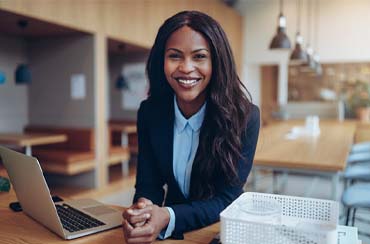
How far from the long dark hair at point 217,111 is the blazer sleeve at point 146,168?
16 centimetres

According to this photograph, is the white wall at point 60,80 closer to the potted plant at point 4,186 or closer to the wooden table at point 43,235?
the potted plant at point 4,186

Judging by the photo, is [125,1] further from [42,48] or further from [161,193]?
[161,193]

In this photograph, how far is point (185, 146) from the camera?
4.11 ft

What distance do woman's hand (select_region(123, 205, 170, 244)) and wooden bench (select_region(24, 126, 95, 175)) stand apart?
310 centimetres

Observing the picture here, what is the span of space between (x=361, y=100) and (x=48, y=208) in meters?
6.16

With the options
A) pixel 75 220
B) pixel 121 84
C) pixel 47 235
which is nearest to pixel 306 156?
pixel 75 220

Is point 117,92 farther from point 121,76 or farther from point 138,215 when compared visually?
point 138,215

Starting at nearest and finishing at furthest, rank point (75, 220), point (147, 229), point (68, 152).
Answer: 1. point (147, 229)
2. point (75, 220)
3. point (68, 152)

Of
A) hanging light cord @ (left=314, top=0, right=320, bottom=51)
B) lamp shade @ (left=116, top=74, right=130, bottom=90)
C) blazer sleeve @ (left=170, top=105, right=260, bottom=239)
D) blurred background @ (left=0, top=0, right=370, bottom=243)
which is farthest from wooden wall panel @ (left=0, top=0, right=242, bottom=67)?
hanging light cord @ (left=314, top=0, right=320, bottom=51)

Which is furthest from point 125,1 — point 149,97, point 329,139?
point 149,97

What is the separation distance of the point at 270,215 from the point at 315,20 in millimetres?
6645

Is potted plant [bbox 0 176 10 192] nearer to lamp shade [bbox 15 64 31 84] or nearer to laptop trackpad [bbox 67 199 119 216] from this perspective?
laptop trackpad [bbox 67 199 119 216]

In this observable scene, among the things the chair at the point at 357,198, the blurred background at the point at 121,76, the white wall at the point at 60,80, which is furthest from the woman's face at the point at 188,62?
the white wall at the point at 60,80

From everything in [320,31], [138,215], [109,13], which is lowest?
[138,215]
